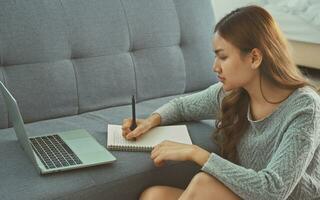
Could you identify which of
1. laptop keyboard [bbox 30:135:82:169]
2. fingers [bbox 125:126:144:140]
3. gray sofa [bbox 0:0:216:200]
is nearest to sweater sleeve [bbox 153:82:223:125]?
gray sofa [bbox 0:0:216:200]

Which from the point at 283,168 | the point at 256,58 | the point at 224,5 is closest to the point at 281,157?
the point at 283,168

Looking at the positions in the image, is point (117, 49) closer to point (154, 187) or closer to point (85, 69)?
point (85, 69)

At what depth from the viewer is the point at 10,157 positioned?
1.35 meters

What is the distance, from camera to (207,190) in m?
1.19

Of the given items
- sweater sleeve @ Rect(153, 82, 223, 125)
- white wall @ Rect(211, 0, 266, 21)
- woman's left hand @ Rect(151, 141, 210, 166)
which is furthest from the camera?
white wall @ Rect(211, 0, 266, 21)

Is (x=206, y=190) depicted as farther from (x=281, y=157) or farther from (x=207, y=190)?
(x=281, y=157)

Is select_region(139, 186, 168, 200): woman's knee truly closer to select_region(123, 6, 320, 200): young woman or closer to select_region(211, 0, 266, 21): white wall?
select_region(123, 6, 320, 200): young woman

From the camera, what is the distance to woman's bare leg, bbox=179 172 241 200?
1.18 metres

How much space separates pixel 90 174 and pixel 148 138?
11.2 inches

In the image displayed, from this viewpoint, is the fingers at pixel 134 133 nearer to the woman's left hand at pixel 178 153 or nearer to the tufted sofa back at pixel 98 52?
the woman's left hand at pixel 178 153

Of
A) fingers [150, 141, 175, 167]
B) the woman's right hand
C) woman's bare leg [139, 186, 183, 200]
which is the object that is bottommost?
woman's bare leg [139, 186, 183, 200]

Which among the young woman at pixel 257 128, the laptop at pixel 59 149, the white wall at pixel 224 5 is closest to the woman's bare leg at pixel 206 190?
the young woman at pixel 257 128

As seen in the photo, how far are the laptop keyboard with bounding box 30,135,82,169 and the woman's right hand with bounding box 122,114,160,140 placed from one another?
202mm

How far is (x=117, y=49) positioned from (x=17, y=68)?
16.7 inches
